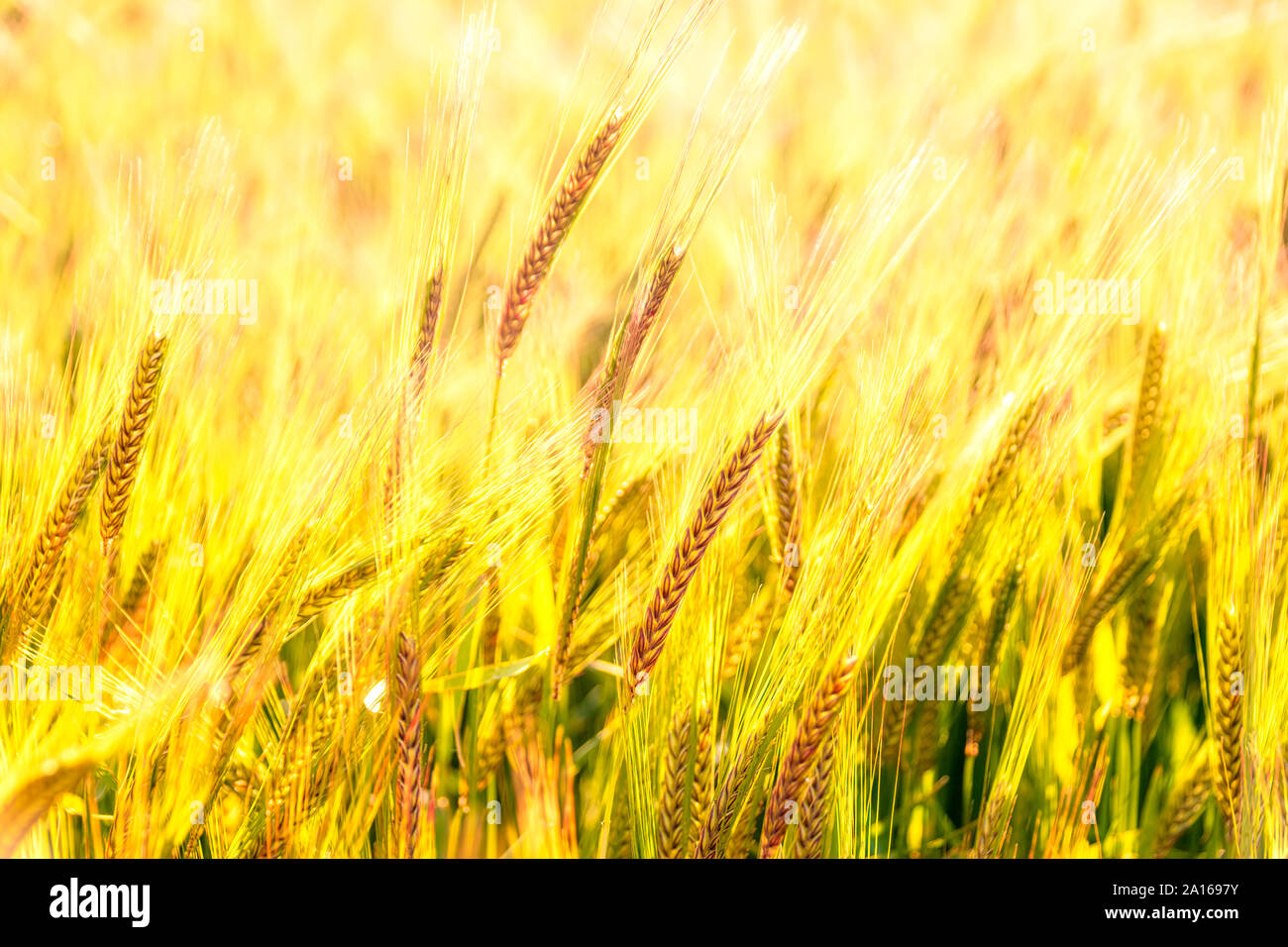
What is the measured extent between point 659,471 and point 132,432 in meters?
0.47

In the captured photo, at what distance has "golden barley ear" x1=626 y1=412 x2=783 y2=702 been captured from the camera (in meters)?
0.68

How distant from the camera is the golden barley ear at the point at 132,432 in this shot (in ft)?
2.38

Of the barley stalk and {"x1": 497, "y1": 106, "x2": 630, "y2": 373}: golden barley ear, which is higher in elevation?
A: {"x1": 497, "y1": 106, "x2": 630, "y2": 373}: golden barley ear

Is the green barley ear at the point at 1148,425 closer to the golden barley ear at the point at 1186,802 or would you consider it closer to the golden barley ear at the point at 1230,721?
the golden barley ear at the point at 1230,721

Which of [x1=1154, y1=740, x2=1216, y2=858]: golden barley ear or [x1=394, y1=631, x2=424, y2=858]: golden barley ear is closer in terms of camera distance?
[x1=394, y1=631, x2=424, y2=858]: golden barley ear

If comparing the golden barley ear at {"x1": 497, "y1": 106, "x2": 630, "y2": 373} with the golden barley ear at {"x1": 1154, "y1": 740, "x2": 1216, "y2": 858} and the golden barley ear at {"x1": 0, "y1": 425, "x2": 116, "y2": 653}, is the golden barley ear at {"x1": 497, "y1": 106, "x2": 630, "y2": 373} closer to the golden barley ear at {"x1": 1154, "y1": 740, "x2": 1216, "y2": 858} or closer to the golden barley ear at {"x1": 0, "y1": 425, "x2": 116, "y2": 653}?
the golden barley ear at {"x1": 0, "y1": 425, "x2": 116, "y2": 653}

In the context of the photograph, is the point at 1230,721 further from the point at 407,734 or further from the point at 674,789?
the point at 407,734

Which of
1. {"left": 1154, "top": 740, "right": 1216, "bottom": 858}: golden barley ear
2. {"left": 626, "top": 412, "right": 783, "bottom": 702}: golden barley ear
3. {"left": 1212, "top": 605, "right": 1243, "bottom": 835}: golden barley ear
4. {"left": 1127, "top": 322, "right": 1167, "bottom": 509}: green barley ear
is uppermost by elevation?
{"left": 1127, "top": 322, "right": 1167, "bottom": 509}: green barley ear

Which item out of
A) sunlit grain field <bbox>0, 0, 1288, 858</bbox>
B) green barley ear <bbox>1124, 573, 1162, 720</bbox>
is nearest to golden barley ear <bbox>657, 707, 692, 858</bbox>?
sunlit grain field <bbox>0, 0, 1288, 858</bbox>

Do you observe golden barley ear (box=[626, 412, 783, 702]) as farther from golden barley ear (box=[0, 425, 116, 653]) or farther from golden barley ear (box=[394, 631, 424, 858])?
golden barley ear (box=[0, 425, 116, 653])

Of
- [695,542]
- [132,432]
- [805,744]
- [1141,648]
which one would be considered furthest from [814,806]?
[132,432]

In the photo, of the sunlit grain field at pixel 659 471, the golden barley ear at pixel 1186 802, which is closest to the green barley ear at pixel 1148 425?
the sunlit grain field at pixel 659 471
